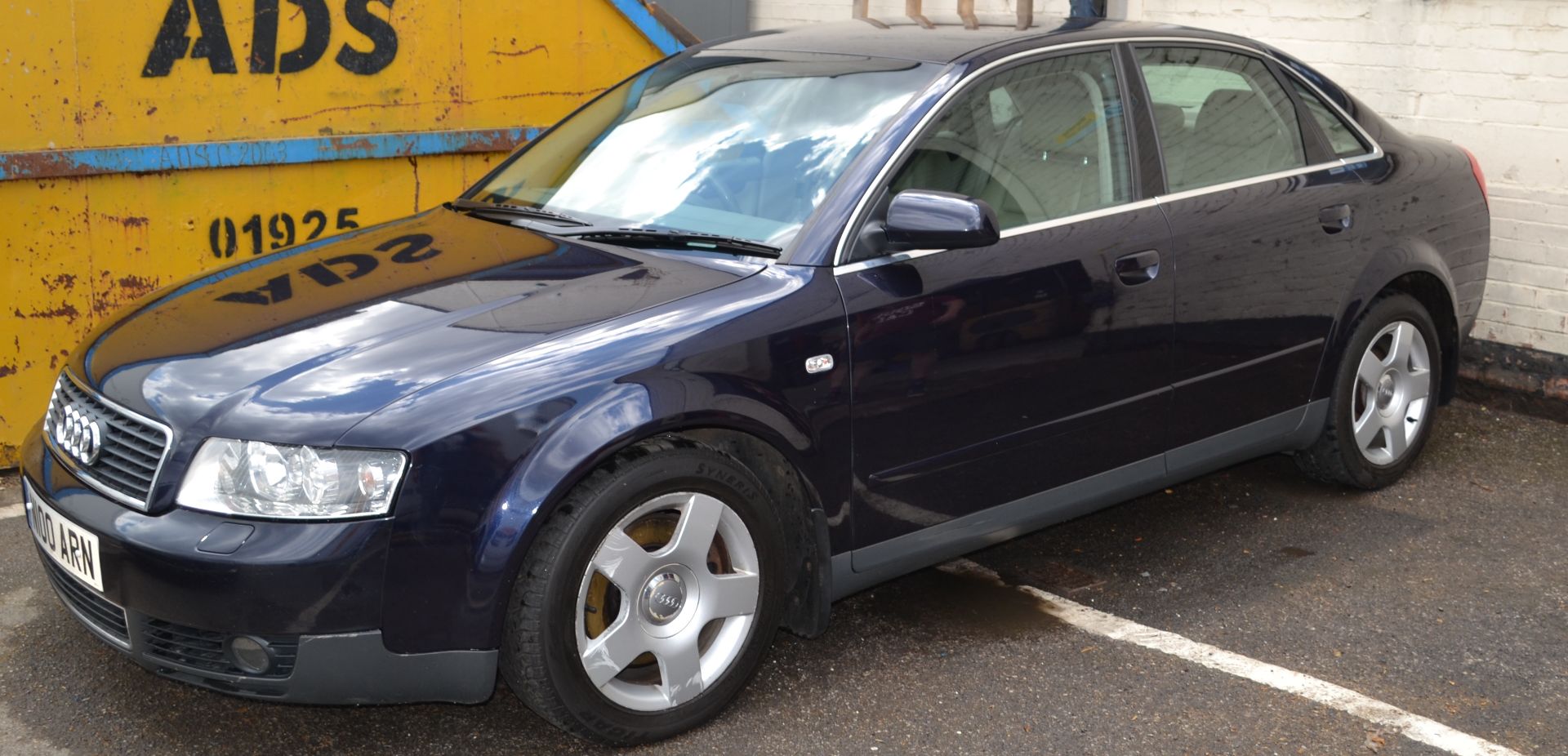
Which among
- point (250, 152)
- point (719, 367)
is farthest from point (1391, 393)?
point (250, 152)

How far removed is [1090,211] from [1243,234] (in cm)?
59

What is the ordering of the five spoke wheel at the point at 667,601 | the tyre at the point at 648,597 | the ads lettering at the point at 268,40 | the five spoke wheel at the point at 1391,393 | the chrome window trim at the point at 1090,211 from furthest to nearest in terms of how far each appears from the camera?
the ads lettering at the point at 268,40
the five spoke wheel at the point at 1391,393
the chrome window trim at the point at 1090,211
the five spoke wheel at the point at 667,601
the tyre at the point at 648,597

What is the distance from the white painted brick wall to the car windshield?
3420 mm

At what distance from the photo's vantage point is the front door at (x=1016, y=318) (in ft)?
12.0

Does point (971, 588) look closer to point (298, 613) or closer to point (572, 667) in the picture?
point (572, 667)

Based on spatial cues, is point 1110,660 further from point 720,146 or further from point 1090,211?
point 720,146

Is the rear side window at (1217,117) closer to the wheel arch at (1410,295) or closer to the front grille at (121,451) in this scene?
the wheel arch at (1410,295)

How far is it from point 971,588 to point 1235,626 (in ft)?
2.46

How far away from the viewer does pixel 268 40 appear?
5.71 m

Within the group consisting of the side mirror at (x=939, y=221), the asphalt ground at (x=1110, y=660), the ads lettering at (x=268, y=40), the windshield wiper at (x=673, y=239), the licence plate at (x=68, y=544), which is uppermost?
the ads lettering at (x=268, y=40)

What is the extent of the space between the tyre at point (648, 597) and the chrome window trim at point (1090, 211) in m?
0.65

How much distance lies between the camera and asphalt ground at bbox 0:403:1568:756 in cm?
351

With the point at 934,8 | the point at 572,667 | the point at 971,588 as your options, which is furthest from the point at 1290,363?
the point at 934,8

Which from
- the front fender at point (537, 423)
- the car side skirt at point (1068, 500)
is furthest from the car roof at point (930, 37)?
the car side skirt at point (1068, 500)
